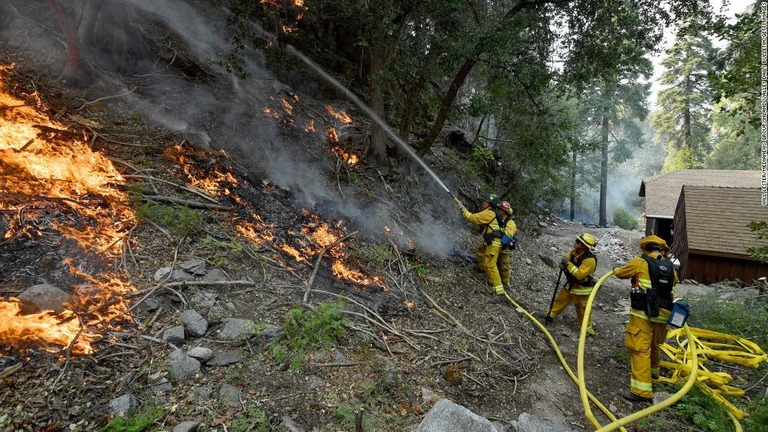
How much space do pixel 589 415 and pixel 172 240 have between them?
5.90 meters

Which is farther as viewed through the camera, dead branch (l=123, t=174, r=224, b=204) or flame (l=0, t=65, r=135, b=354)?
dead branch (l=123, t=174, r=224, b=204)

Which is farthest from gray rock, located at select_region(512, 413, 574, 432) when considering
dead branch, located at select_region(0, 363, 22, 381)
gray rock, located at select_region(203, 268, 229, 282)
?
dead branch, located at select_region(0, 363, 22, 381)

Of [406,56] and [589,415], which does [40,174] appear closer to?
[406,56]

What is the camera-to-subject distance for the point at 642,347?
5.25 metres

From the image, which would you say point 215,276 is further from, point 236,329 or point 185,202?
point 185,202

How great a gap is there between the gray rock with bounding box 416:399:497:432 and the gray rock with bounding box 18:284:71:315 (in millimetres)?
3932

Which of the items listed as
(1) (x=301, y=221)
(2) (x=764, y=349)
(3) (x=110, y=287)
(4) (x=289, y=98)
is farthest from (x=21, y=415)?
(2) (x=764, y=349)

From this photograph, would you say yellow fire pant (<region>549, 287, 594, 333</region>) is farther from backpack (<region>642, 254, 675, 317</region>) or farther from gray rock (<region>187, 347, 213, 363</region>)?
gray rock (<region>187, 347, 213, 363</region>)

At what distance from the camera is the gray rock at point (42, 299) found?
3561 mm

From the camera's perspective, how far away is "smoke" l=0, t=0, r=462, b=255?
24.9ft

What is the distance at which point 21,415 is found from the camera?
9.20ft

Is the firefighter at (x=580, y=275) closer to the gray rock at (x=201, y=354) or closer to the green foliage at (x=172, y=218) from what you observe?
the gray rock at (x=201, y=354)

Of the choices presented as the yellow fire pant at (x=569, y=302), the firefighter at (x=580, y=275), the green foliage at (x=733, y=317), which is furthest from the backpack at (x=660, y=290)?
the green foliage at (x=733, y=317)

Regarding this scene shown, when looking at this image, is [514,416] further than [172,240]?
No
